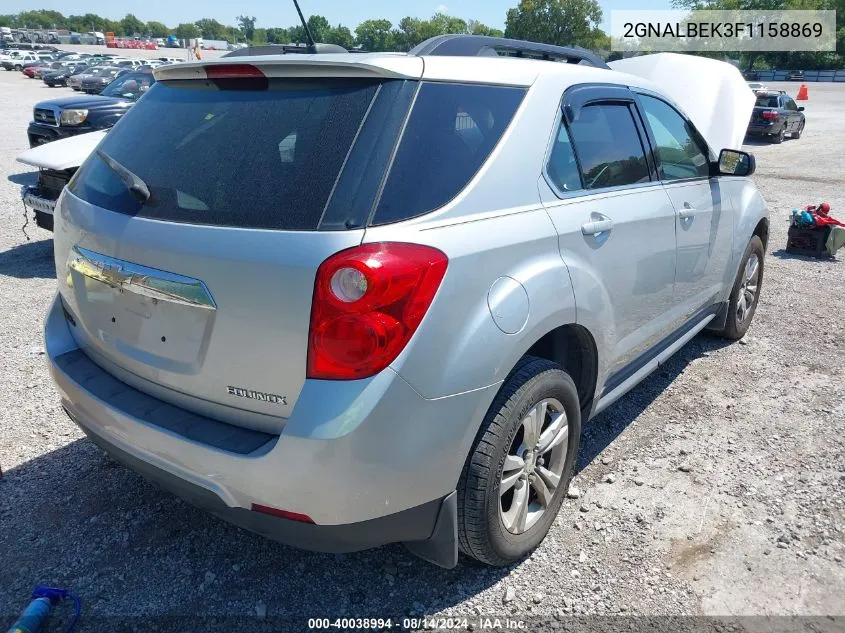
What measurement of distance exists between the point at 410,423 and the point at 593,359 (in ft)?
3.93

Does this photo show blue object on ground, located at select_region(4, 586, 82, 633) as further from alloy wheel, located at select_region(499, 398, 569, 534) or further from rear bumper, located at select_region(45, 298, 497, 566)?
alloy wheel, located at select_region(499, 398, 569, 534)

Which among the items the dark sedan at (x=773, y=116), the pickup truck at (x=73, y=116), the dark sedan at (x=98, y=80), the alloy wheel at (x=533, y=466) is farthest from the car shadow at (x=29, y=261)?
the dark sedan at (x=98, y=80)

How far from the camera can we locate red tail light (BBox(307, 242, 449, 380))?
6.20 ft

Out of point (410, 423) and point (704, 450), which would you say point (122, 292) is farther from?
point (704, 450)

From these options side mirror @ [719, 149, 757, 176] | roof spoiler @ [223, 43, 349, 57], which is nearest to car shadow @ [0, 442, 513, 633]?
roof spoiler @ [223, 43, 349, 57]

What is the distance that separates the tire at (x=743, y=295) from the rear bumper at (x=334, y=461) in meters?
3.12

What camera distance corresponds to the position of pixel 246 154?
2160 mm

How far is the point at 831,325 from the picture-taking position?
5.31 meters

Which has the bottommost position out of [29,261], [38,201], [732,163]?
[29,261]

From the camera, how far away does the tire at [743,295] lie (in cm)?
456

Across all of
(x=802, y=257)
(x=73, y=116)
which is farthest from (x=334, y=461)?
(x=73, y=116)

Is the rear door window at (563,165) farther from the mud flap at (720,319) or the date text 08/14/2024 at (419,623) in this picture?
the mud flap at (720,319)

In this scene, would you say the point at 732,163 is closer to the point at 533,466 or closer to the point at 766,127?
the point at 533,466

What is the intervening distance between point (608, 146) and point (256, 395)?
2.02 meters
